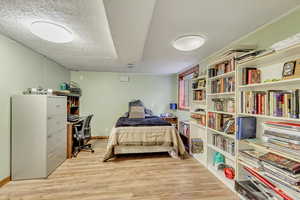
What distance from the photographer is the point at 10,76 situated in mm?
2111

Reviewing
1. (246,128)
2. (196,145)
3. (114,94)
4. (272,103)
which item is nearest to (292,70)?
(272,103)

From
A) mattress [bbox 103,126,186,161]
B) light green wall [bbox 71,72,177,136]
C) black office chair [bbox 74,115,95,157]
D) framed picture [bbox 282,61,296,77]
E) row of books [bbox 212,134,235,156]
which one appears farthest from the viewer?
light green wall [bbox 71,72,177,136]

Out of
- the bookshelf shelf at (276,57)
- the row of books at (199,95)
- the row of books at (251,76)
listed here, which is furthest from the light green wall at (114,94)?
the bookshelf shelf at (276,57)

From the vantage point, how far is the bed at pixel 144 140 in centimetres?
281

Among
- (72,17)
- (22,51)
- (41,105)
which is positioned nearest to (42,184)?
(41,105)

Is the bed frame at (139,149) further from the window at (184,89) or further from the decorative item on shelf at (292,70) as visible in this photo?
the decorative item on shelf at (292,70)

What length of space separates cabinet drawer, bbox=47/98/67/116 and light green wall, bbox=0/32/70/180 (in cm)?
53

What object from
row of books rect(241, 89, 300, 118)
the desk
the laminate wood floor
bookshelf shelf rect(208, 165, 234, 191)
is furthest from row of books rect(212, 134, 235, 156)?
the desk

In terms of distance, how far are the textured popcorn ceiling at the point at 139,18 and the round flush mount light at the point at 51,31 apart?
0.23ft

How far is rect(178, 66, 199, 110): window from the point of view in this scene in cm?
396

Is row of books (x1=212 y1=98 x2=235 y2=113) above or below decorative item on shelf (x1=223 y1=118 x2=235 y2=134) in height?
above

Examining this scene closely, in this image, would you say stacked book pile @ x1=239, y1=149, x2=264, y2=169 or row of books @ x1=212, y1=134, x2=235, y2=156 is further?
row of books @ x1=212, y1=134, x2=235, y2=156

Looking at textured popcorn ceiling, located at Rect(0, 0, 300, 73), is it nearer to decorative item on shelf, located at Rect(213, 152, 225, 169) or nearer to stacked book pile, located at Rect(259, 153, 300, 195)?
stacked book pile, located at Rect(259, 153, 300, 195)

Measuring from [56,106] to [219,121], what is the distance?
9.30 ft
